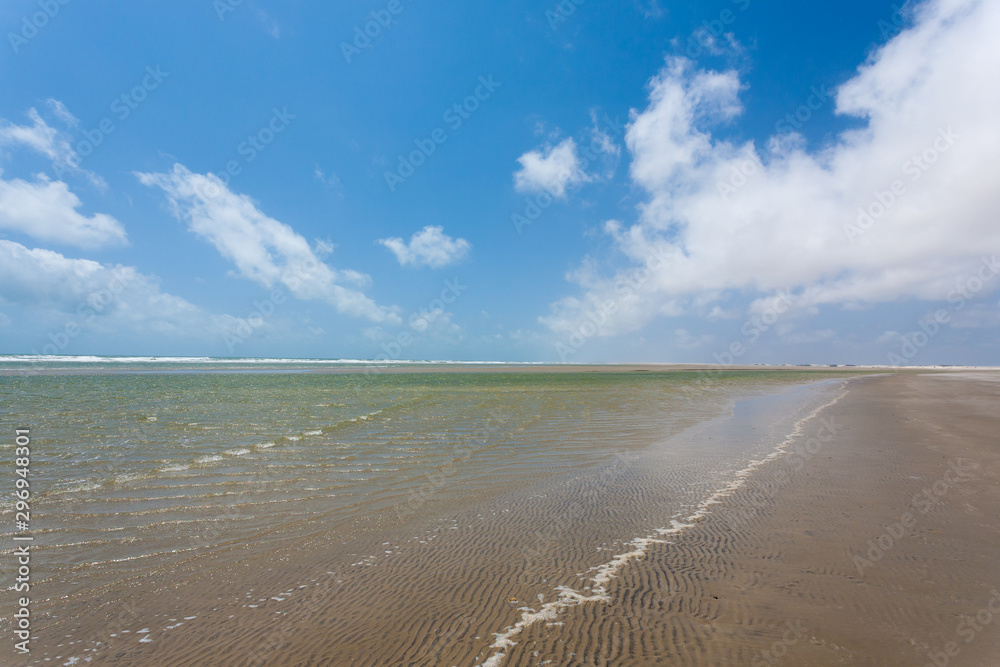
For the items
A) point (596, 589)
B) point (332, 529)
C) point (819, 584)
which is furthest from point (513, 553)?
point (819, 584)

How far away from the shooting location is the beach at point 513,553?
3.84 m

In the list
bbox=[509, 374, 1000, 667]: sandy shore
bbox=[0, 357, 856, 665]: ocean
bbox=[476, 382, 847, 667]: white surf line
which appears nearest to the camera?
bbox=[509, 374, 1000, 667]: sandy shore

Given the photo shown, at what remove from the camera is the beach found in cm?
384

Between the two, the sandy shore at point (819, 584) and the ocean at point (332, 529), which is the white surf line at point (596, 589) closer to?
the ocean at point (332, 529)

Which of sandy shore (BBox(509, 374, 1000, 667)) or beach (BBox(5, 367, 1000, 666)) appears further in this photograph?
beach (BBox(5, 367, 1000, 666))

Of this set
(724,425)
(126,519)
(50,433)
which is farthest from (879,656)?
(50,433)

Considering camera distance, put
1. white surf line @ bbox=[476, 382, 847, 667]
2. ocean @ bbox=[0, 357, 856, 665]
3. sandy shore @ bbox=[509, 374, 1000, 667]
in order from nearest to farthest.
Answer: sandy shore @ bbox=[509, 374, 1000, 667] → white surf line @ bbox=[476, 382, 847, 667] → ocean @ bbox=[0, 357, 856, 665]

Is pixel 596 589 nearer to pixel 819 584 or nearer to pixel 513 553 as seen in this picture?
pixel 513 553

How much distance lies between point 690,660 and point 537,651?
1.29m

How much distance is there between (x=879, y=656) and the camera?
11.7 feet

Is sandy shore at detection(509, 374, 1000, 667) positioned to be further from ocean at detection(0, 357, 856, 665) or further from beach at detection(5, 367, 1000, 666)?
ocean at detection(0, 357, 856, 665)

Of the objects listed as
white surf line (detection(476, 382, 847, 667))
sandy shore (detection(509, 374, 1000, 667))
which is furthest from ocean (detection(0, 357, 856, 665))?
sandy shore (detection(509, 374, 1000, 667))

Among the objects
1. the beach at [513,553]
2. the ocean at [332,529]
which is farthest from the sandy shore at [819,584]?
the ocean at [332,529]

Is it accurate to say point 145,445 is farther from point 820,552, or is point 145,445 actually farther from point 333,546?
point 820,552
